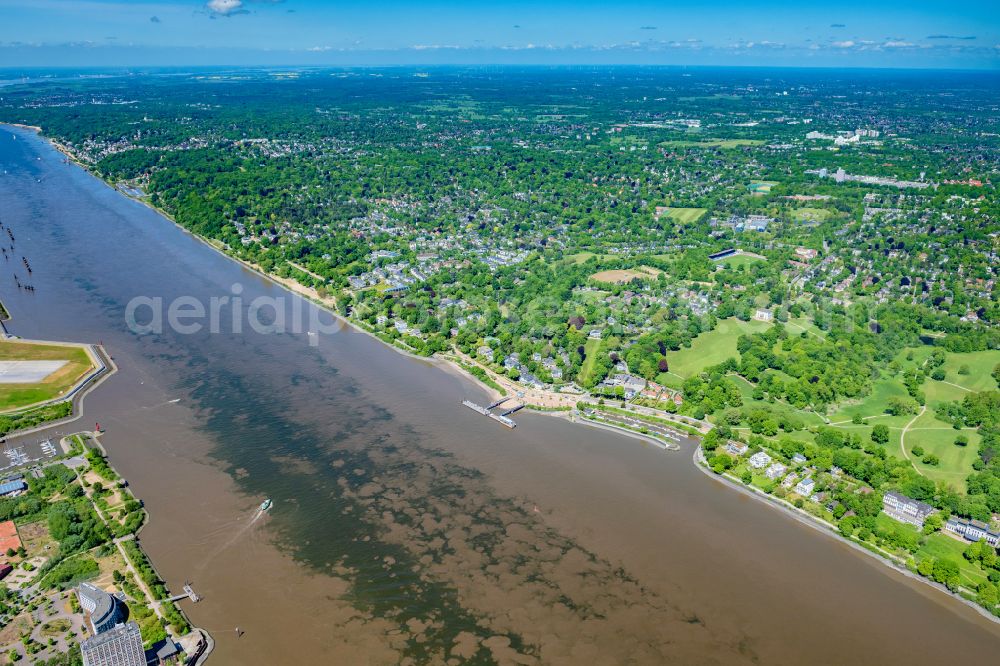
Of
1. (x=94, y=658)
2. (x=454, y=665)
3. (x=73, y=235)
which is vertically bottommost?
(x=454, y=665)

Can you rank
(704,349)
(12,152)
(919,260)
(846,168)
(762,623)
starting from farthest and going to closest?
1. (12,152)
2. (846,168)
3. (919,260)
4. (704,349)
5. (762,623)

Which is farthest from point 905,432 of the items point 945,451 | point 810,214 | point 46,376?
point 810,214

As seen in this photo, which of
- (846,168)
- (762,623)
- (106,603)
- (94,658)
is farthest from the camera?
(846,168)

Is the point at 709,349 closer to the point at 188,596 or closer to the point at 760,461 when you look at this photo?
the point at 760,461

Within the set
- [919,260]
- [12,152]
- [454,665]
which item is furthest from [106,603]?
[12,152]

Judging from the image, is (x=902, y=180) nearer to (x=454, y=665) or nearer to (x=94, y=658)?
(x=454, y=665)

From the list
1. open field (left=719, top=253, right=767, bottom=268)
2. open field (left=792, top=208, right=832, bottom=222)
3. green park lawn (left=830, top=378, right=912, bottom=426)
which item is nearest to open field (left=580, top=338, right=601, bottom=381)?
green park lawn (left=830, top=378, right=912, bottom=426)
